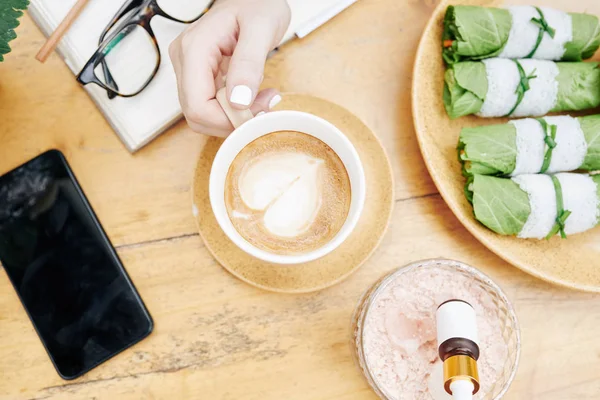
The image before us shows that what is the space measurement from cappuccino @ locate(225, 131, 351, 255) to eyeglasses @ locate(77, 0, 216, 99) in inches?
9.7

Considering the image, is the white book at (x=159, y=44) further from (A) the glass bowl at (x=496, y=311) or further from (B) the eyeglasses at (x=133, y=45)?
(A) the glass bowl at (x=496, y=311)

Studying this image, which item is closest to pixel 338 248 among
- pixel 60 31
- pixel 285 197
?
pixel 285 197

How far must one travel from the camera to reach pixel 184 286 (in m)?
0.82

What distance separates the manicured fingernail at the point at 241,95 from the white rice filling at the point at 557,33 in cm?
54

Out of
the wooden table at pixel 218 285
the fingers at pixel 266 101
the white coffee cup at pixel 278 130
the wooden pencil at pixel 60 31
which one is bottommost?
the wooden table at pixel 218 285

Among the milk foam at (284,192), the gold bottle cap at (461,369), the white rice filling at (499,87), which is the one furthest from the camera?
the white rice filling at (499,87)

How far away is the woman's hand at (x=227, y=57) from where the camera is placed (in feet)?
→ 2.19

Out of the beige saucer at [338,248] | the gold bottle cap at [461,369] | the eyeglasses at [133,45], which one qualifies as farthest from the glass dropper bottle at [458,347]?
the eyeglasses at [133,45]

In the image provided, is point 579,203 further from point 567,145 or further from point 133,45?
point 133,45

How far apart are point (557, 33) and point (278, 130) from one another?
0.52 m

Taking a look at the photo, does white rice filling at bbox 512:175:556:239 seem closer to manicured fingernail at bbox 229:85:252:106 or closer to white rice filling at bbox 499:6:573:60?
white rice filling at bbox 499:6:573:60

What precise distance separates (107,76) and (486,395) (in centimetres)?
74

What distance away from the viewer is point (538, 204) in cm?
82

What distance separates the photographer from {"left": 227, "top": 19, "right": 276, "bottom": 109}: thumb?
65 centimetres
